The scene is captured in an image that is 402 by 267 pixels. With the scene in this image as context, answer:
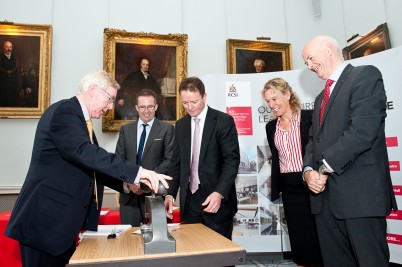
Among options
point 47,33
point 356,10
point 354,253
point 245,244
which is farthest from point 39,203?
point 356,10

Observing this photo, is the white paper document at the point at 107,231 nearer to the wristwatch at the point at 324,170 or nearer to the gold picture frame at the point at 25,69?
the wristwatch at the point at 324,170


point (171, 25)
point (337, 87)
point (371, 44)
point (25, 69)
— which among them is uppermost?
point (171, 25)

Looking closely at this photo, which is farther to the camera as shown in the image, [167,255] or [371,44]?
[371,44]

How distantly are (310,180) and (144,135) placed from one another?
1.92 metres

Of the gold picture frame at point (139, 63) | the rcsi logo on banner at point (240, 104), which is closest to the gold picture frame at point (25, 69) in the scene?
the gold picture frame at point (139, 63)

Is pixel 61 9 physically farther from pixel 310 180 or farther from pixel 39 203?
pixel 310 180

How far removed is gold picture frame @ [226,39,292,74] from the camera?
536 cm

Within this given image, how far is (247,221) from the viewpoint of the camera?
13.4 feet

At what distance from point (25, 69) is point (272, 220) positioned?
4.06 m

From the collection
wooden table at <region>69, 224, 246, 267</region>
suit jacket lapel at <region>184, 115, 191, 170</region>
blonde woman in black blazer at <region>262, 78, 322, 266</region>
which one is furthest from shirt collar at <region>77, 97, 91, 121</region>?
blonde woman in black blazer at <region>262, 78, 322, 266</region>

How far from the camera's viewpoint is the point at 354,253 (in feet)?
6.02

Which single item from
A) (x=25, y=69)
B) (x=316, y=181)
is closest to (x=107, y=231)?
(x=316, y=181)

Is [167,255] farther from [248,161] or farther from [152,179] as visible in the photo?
[248,161]

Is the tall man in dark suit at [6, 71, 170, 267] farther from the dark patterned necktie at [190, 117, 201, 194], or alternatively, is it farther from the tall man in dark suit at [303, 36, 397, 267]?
the tall man in dark suit at [303, 36, 397, 267]
